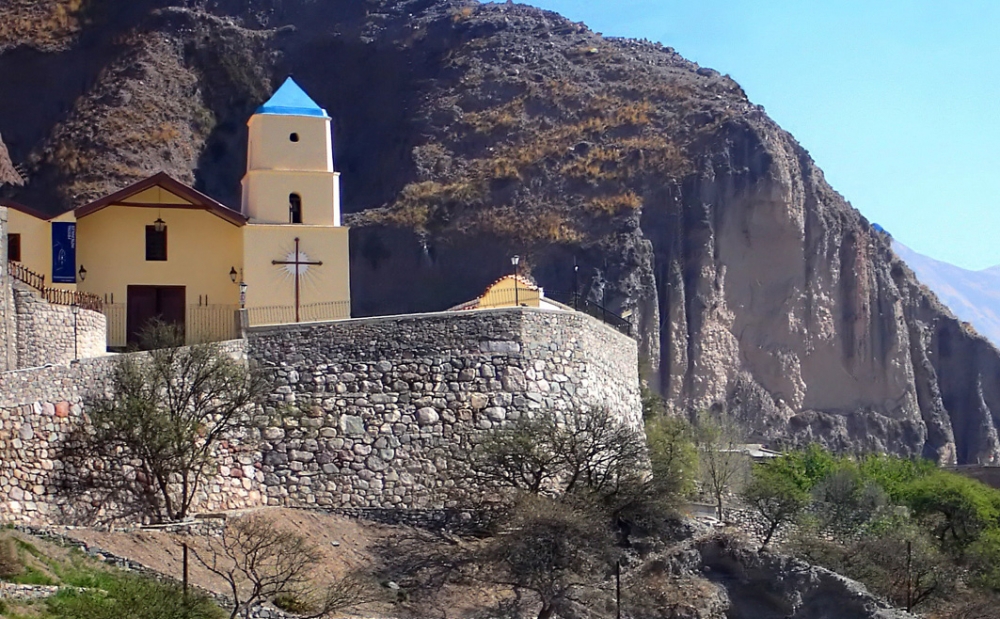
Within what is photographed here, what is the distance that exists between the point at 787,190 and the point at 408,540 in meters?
34.0

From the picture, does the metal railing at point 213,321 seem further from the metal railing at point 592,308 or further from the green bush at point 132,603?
the green bush at point 132,603

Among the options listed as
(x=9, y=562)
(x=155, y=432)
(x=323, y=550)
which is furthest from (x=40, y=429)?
(x=323, y=550)

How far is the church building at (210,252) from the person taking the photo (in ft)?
116

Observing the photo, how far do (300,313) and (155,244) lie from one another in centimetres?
341

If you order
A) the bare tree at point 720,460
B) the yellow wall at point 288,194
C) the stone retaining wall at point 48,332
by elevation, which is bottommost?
the bare tree at point 720,460

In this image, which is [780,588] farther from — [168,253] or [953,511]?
[168,253]

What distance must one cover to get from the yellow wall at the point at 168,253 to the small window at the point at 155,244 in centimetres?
9

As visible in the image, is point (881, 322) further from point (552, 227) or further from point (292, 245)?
point (292, 245)

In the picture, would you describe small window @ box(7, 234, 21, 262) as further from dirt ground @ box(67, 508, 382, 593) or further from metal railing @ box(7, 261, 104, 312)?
dirt ground @ box(67, 508, 382, 593)

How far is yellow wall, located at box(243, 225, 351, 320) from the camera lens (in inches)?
1399

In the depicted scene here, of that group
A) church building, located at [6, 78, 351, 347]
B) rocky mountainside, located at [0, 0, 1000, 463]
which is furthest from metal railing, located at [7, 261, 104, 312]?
rocky mountainside, located at [0, 0, 1000, 463]

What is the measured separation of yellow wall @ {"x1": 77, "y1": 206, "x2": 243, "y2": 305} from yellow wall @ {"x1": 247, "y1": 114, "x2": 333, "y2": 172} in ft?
5.61

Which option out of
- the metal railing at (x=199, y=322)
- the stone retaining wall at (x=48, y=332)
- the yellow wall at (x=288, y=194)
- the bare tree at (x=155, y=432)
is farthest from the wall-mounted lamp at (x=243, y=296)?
the bare tree at (x=155, y=432)

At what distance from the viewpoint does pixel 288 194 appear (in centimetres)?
3681
